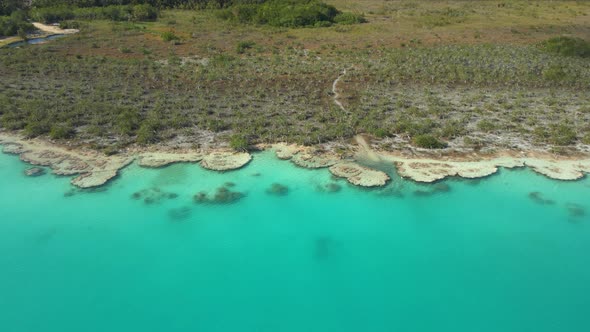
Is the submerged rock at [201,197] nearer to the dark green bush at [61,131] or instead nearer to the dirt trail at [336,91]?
the dark green bush at [61,131]

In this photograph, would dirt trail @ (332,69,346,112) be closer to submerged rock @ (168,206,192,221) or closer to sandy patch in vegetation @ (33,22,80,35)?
submerged rock @ (168,206,192,221)

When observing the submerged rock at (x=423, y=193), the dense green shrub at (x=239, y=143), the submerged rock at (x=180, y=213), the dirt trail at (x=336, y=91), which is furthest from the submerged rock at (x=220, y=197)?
the dirt trail at (x=336, y=91)

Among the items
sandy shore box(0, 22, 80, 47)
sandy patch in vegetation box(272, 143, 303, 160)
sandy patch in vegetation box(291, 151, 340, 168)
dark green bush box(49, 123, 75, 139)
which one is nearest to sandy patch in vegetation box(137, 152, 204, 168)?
sandy patch in vegetation box(272, 143, 303, 160)

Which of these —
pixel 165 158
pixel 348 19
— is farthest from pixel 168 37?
pixel 165 158

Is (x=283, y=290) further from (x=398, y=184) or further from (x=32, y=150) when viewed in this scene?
(x=32, y=150)

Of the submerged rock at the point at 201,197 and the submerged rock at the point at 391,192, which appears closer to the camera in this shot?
the submerged rock at the point at 201,197

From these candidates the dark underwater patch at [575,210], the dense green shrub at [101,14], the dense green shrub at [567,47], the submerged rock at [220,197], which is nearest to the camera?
the dark underwater patch at [575,210]

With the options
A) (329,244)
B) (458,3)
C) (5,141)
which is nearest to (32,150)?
(5,141)
